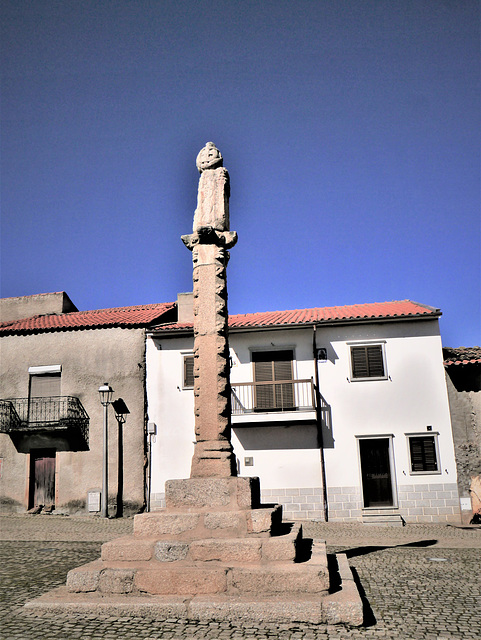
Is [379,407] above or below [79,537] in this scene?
above

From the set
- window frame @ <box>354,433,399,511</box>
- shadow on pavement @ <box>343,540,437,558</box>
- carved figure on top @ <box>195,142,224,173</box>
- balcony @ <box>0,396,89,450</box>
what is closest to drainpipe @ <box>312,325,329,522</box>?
window frame @ <box>354,433,399,511</box>

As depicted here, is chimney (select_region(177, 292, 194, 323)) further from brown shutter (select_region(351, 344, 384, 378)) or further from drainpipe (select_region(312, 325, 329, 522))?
brown shutter (select_region(351, 344, 384, 378))

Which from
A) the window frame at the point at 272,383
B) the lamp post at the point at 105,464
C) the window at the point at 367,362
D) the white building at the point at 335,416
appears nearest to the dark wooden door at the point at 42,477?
the lamp post at the point at 105,464

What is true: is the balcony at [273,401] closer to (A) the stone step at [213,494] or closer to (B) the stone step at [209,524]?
(A) the stone step at [213,494]

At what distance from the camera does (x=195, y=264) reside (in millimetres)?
6926

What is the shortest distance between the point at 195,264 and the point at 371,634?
14.9ft

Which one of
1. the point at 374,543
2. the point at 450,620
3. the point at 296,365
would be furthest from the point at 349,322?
the point at 450,620

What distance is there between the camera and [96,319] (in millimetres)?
18234

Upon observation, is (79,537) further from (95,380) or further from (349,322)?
(349,322)

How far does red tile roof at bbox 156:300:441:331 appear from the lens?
49.9ft

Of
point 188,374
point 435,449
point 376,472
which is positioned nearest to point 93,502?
point 188,374

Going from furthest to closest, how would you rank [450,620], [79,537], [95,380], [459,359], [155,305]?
[155,305] → [95,380] → [459,359] → [79,537] → [450,620]

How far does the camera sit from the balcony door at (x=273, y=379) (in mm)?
15336

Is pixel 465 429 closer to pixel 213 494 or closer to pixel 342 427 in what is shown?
pixel 342 427
